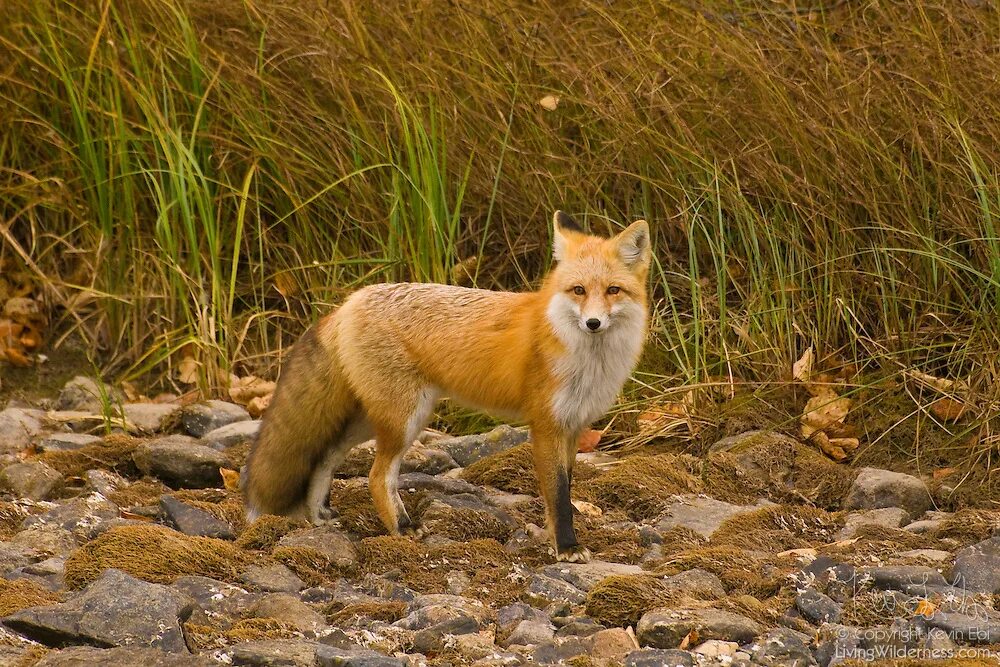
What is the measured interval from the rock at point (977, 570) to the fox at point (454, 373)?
Result: 1.23m

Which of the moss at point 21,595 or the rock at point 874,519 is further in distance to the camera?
the rock at point 874,519

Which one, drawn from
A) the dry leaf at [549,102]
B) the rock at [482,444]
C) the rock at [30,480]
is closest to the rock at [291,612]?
the rock at [30,480]

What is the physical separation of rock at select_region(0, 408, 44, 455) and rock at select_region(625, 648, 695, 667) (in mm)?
3404

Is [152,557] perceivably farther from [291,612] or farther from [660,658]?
[660,658]

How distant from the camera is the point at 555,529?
4.31m

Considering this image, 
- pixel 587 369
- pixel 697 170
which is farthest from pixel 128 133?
pixel 587 369

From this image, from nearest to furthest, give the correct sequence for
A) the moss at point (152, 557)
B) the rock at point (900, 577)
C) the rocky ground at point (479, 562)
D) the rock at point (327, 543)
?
the rocky ground at point (479, 562)
the rock at point (900, 577)
the moss at point (152, 557)
the rock at point (327, 543)

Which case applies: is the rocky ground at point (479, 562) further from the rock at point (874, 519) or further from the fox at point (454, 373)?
the fox at point (454, 373)

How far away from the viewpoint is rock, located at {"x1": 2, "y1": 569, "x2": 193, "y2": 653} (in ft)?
10.6

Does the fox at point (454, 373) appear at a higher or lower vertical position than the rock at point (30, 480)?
higher

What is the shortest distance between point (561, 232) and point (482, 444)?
1.34m

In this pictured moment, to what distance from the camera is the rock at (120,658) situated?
3012mm

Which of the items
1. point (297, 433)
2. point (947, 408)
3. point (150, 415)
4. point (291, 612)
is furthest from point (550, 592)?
point (150, 415)

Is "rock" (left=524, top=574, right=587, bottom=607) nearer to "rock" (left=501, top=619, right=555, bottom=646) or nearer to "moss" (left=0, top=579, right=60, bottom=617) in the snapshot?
"rock" (left=501, top=619, right=555, bottom=646)
